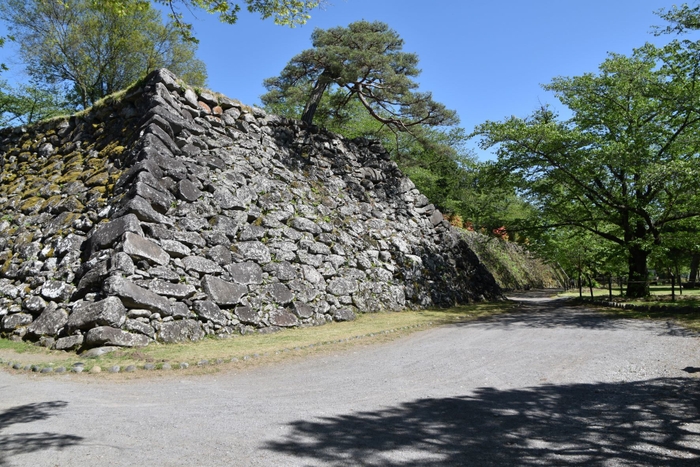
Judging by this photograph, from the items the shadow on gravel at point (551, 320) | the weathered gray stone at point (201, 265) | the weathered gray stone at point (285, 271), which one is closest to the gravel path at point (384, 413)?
the shadow on gravel at point (551, 320)

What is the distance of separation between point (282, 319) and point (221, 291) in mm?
1514

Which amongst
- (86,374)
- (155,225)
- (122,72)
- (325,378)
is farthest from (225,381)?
(122,72)

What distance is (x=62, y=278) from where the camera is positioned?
8812 millimetres

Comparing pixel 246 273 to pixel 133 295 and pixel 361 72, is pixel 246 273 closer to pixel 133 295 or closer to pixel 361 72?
pixel 133 295

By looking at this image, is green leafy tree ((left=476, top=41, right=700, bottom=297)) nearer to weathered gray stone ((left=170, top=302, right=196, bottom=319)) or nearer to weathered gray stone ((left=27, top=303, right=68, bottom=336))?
weathered gray stone ((left=170, top=302, right=196, bottom=319))

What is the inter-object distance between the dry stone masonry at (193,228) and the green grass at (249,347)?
0.34 m

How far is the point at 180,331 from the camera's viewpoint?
8.35 meters

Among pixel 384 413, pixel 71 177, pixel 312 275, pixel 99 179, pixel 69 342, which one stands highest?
pixel 71 177

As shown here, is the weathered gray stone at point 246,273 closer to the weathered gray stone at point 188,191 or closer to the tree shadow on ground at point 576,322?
the weathered gray stone at point 188,191

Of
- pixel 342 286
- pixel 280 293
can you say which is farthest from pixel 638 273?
pixel 280 293

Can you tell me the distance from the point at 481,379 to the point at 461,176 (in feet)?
72.0

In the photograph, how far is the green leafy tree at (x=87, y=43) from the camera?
18.9 m

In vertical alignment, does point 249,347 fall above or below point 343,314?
below

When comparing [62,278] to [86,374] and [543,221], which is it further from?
[543,221]
